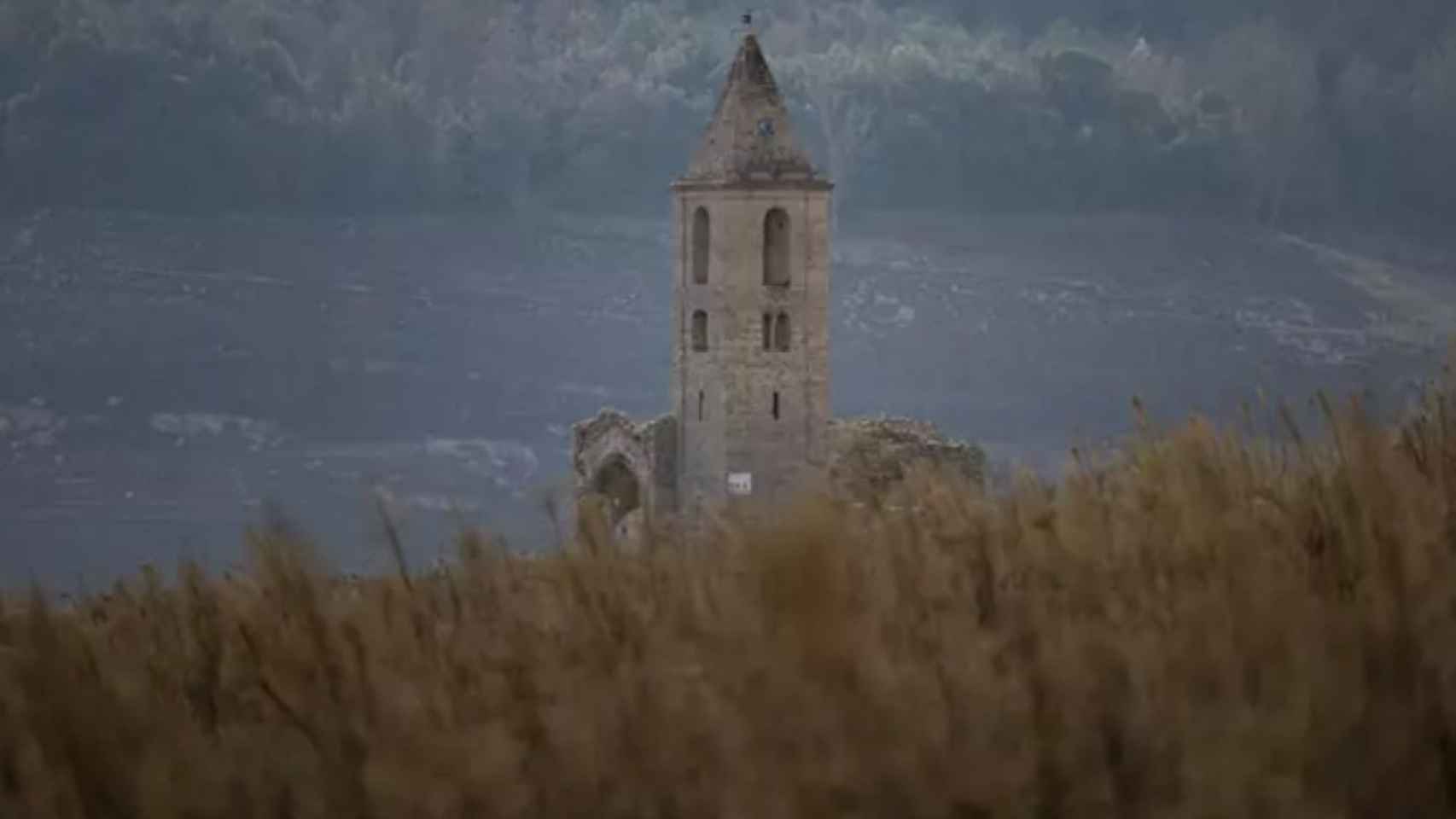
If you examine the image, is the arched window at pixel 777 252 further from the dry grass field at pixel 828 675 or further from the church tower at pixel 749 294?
the dry grass field at pixel 828 675

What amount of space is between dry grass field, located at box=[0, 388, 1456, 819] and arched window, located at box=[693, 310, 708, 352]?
2945cm

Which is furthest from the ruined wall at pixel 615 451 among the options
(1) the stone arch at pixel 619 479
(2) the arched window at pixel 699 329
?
(2) the arched window at pixel 699 329

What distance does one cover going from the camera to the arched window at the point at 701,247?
1266 inches

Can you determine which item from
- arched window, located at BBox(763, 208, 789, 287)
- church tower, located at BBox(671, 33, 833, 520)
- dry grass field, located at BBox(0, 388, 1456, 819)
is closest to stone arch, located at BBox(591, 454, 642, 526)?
church tower, located at BBox(671, 33, 833, 520)

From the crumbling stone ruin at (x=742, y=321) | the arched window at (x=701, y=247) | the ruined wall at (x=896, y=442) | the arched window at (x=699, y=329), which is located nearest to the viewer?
the ruined wall at (x=896, y=442)

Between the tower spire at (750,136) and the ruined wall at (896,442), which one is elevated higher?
the tower spire at (750,136)

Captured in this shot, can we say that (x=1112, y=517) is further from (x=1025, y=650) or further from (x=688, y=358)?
(x=688, y=358)

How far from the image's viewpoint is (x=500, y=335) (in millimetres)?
32281

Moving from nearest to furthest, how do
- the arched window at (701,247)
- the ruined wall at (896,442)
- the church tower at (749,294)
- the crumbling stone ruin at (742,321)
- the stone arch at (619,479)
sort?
the ruined wall at (896,442) < the stone arch at (619,479) < the crumbling stone ruin at (742,321) < the church tower at (749,294) < the arched window at (701,247)

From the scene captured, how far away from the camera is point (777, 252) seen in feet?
106

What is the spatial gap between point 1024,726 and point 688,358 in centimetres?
3064

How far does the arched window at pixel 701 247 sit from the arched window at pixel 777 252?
0.76 metres

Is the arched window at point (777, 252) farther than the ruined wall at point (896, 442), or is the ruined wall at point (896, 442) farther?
the arched window at point (777, 252)

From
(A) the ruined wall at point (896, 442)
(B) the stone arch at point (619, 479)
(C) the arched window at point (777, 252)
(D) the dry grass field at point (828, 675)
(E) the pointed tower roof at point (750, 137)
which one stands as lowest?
(B) the stone arch at point (619, 479)
